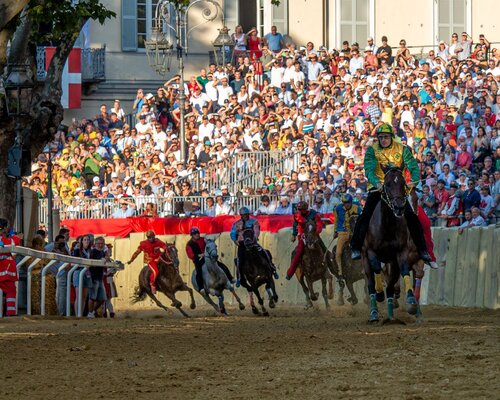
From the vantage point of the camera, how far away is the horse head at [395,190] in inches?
725

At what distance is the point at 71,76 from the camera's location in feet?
118

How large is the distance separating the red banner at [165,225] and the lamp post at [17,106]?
608 centimetres

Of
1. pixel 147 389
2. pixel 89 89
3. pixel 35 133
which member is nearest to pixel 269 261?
pixel 35 133

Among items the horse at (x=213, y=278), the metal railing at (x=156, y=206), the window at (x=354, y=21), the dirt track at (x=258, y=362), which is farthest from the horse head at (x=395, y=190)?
the window at (x=354, y=21)

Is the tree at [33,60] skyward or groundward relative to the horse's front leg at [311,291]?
skyward

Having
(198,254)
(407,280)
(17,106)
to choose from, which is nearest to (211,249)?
(198,254)

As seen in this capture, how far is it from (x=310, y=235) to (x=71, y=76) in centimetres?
1193

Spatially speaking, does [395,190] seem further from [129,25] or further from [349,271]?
[129,25]

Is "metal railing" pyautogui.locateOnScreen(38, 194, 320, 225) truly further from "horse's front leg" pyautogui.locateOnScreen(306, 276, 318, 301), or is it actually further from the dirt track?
the dirt track

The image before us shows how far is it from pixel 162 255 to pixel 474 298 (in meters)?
6.56

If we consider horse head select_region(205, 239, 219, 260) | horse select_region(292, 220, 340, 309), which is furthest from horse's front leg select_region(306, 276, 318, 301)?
horse head select_region(205, 239, 219, 260)

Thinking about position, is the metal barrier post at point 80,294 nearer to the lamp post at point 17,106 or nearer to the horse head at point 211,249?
the lamp post at point 17,106

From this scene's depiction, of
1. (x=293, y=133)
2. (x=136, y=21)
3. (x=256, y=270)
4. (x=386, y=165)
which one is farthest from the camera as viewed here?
(x=136, y=21)

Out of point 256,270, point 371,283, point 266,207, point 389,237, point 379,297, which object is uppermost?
point 266,207
